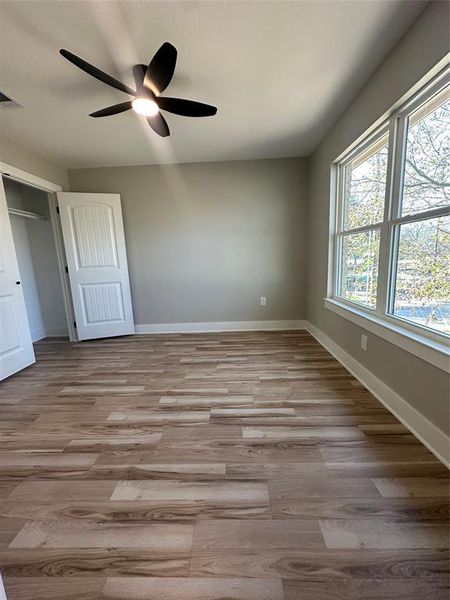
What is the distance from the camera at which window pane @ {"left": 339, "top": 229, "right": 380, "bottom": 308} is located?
225cm

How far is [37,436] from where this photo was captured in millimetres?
1762

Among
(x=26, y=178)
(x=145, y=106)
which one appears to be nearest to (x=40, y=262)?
(x=26, y=178)

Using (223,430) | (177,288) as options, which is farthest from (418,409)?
(177,288)

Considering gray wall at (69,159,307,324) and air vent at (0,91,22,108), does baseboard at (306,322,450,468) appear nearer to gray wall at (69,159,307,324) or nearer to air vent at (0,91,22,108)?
gray wall at (69,159,307,324)

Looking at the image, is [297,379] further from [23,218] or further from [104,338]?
[23,218]

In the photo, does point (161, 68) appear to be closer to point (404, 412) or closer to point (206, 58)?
point (206, 58)

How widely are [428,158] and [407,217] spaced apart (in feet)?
1.17

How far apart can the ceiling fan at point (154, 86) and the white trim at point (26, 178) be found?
4.82 ft

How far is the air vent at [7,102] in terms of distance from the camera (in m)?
2.09

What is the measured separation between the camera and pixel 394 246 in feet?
6.41

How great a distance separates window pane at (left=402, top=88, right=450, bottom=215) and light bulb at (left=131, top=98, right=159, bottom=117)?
181cm

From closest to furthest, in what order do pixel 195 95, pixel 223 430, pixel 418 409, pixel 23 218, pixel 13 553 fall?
pixel 13 553 → pixel 418 409 → pixel 223 430 → pixel 195 95 → pixel 23 218

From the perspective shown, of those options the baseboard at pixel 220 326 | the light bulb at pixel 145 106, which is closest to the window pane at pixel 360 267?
the baseboard at pixel 220 326

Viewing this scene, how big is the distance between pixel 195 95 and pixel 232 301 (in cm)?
256
